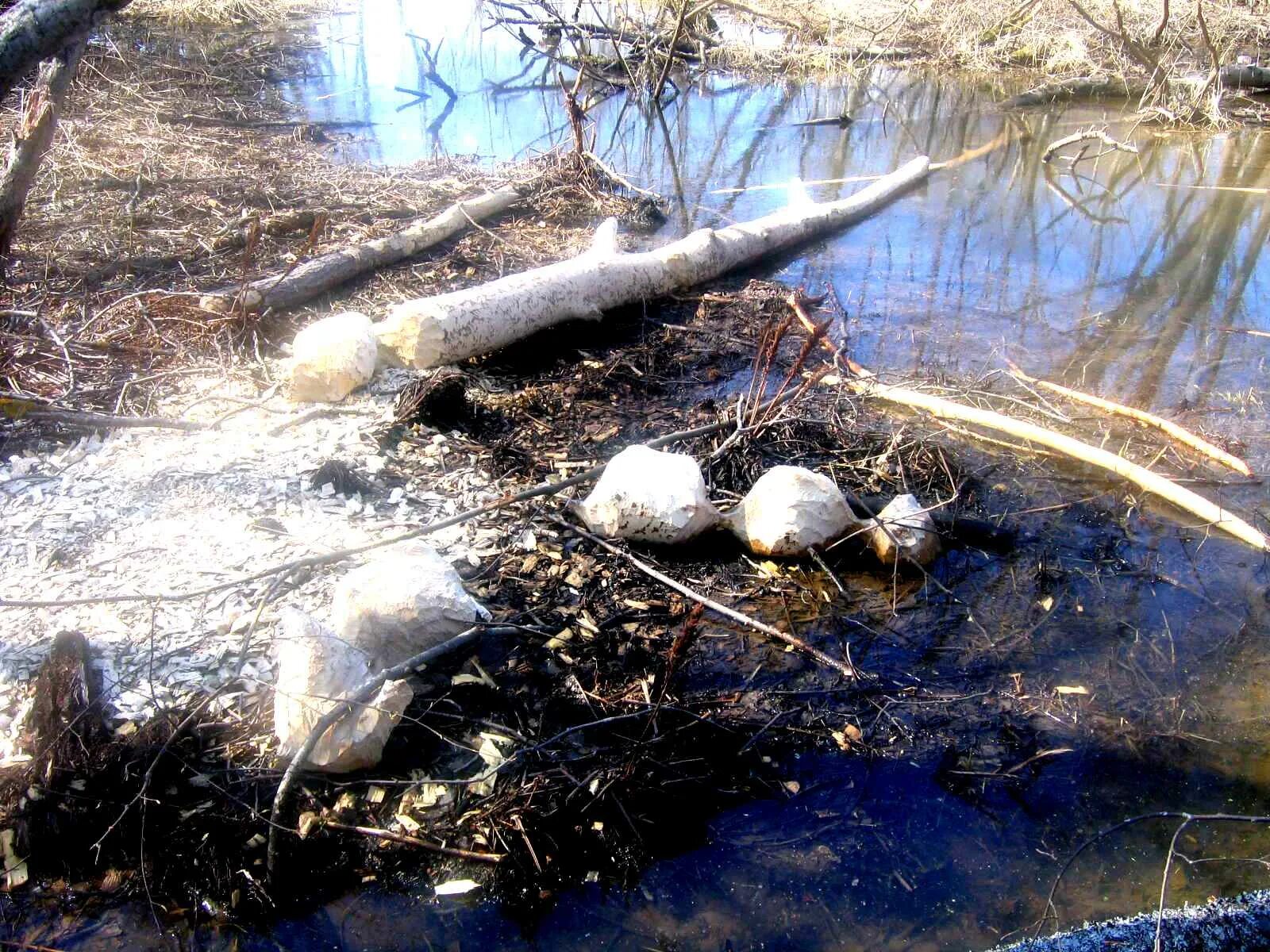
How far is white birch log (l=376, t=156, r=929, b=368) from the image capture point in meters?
5.15

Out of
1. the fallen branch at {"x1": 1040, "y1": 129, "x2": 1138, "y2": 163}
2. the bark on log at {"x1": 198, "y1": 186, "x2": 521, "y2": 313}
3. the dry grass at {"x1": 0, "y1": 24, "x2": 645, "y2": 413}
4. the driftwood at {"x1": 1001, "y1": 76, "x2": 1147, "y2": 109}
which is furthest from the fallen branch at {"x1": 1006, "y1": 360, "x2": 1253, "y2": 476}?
the driftwood at {"x1": 1001, "y1": 76, "x2": 1147, "y2": 109}

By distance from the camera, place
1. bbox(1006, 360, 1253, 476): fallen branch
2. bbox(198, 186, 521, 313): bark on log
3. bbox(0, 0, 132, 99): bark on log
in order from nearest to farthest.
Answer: bbox(0, 0, 132, 99): bark on log < bbox(1006, 360, 1253, 476): fallen branch < bbox(198, 186, 521, 313): bark on log

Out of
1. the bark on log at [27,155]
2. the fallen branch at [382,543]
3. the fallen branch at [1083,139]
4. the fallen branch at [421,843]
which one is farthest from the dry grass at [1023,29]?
the fallen branch at [421,843]

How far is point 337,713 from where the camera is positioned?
2760 millimetres

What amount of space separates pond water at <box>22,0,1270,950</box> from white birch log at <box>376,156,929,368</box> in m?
0.33

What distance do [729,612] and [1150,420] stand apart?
3.07 metres

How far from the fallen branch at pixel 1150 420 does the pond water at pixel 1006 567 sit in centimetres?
19

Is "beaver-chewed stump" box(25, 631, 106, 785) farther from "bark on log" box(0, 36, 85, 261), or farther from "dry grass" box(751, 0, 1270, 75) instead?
"dry grass" box(751, 0, 1270, 75)

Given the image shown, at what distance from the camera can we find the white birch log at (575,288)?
5.15 metres

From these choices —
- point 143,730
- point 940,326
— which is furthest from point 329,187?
point 143,730

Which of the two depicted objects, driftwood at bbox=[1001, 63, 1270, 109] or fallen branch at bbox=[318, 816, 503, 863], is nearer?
fallen branch at bbox=[318, 816, 503, 863]

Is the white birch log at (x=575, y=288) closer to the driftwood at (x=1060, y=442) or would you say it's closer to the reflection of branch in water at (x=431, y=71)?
the driftwood at (x=1060, y=442)

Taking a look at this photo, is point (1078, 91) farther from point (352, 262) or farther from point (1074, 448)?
point (352, 262)

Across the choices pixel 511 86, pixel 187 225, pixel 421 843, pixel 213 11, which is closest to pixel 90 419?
pixel 421 843
